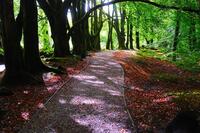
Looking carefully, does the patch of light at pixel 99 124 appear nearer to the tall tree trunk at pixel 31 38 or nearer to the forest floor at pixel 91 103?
the forest floor at pixel 91 103

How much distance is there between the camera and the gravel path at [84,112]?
32.7 ft

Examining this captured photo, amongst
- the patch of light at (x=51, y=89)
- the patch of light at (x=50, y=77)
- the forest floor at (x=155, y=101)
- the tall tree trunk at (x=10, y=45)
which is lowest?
the forest floor at (x=155, y=101)

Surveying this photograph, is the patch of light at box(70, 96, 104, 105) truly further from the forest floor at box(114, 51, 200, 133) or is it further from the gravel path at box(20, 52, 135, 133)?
the forest floor at box(114, 51, 200, 133)

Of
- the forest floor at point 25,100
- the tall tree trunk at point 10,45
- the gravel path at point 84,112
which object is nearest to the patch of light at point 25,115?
the forest floor at point 25,100

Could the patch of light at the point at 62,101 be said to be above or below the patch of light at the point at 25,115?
above

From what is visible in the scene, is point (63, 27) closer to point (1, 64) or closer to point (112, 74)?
point (1, 64)

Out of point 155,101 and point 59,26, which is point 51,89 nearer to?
point 155,101

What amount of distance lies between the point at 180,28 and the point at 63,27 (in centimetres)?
1041

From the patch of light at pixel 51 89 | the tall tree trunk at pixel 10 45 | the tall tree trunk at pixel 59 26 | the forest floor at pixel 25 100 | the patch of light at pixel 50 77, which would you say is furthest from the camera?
the tall tree trunk at pixel 59 26

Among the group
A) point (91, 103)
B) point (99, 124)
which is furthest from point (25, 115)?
point (91, 103)

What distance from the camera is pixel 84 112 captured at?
38.1 feet

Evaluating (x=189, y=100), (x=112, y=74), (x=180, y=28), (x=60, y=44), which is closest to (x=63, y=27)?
(x=60, y=44)

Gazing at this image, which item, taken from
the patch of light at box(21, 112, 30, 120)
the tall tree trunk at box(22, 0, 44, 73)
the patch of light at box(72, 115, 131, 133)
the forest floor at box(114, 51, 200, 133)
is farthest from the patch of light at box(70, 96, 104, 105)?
the tall tree trunk at box(22, 0, 44, 73)

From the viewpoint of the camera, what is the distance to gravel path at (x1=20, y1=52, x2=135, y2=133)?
392 inches
